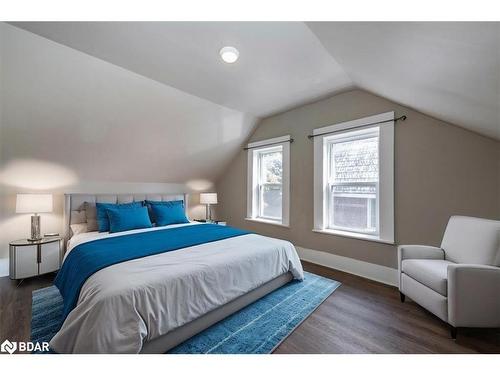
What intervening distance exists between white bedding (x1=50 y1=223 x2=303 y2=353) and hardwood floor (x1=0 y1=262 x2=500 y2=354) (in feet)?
2.02

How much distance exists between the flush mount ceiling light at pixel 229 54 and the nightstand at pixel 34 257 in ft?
10.2

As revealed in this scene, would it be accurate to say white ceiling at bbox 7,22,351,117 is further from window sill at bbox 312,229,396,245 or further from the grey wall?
window sill at bbox 312,229,396,245

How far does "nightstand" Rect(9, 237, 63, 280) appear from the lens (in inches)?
97.2

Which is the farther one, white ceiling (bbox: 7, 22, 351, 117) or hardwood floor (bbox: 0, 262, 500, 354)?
white ceiling (bbox: 7, 22, 351, 117)

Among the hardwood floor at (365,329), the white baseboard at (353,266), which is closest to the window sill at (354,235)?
the white baseboard at (353,266)

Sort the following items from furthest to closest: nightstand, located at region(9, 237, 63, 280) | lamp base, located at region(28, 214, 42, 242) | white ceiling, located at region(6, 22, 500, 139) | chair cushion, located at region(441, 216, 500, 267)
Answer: lamp base, located at region(28, 214, 42, 242)
nightstand, located at region(9, 237, 63, 280)
chair cushion, located at region(441, 216, 500, 267)
white ceiling, located at region(6, 22, 500, 139)

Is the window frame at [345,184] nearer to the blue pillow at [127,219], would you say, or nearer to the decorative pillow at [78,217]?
the blue pillow at [127,219]

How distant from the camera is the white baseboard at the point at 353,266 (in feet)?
8.39

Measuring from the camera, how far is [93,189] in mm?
3391

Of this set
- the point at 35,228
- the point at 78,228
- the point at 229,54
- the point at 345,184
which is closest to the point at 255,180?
the point at 345,184

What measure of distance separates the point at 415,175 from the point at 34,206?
469 centimetres

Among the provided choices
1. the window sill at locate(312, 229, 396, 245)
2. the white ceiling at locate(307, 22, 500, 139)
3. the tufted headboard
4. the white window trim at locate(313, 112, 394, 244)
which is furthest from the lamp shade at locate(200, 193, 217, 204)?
the white ceiling at locate(307, 22, 500, 139)
